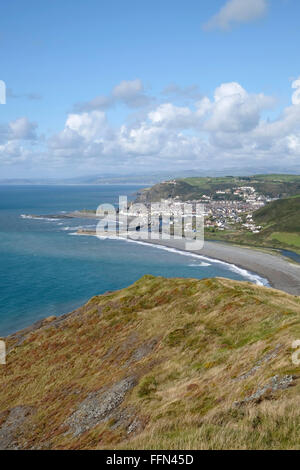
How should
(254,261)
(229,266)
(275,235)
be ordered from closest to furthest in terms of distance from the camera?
(229,266), (254,261), (275,235)

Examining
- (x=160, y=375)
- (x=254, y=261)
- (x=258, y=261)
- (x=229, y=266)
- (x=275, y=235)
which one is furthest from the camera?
(x=275, y=235)

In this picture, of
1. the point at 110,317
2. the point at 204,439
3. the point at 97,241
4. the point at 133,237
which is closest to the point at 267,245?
the point at 133,237

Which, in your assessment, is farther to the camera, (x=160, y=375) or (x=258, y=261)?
(x=258, y=261)

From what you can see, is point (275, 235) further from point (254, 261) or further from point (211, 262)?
point (211, 262)

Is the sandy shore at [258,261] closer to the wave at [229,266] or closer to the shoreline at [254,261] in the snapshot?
the shoreline at [254,261]

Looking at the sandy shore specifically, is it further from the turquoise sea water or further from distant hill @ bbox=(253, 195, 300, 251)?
distant hill @ bbox=(253, 195, 300, 251)

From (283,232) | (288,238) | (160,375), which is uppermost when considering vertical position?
(160,375)

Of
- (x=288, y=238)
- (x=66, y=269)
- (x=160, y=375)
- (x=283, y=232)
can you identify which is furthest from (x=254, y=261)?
(x=160, y=375)
